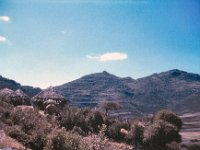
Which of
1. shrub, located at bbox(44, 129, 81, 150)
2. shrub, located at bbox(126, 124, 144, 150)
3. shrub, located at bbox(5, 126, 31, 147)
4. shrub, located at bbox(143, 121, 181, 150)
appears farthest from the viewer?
shrub, located at bbox(126, 124, 144, 150)

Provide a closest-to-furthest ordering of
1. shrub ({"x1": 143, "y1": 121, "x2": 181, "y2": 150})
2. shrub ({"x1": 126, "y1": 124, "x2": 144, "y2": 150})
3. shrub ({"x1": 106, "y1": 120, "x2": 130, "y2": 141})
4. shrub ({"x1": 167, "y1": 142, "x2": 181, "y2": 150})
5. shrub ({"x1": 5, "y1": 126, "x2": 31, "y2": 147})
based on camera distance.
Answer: shrub ({"x1": 5, "y1": 126, "x2": 31, "y2": 147}) → shrub ({"x1": 167, "y1": 142, "x2": 181, "y2": 150}) → shrub ({"x1": 143, "y1": 121, "x2": 181, "y2": 150}) → shrub ({"x1": 126, "y1": 124, "x2": 144, "y2": 150}) → shrub ({"x1": 106, "y1": 120, "x2": 130, "y2": 141})

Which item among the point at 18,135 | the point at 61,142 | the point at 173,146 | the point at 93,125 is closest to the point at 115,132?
the point at 93,125

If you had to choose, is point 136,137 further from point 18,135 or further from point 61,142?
point 61,142

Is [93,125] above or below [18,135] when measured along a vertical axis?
above

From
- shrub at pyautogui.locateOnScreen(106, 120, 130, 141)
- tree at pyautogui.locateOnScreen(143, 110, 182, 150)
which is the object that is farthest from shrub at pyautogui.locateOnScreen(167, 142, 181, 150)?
shrub at pyautogui.locateOnScreen(106, 120, 130, 141)

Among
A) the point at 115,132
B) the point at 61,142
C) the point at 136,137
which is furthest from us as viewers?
the point at 115,132

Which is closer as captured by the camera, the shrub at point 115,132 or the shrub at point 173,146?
the shrub at point 173,146

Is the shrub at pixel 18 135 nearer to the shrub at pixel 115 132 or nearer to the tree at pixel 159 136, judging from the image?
the shrub at pixel 115 132

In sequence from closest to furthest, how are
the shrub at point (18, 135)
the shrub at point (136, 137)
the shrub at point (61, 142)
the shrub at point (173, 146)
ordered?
the shrub at point (61, 142), the shrub at point (18, 135), the shrub at point (173, 146), the shrub at point (136, 137)

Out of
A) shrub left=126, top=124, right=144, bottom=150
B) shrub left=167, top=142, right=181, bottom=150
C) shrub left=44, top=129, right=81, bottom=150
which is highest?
shrub left=44, top=129, right=81, bottom=150

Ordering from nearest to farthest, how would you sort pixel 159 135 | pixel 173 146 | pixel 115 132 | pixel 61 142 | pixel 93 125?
pixel 61 142, pixel 173 146, pixel 159 135, pixel 115 132, pixel 93 125

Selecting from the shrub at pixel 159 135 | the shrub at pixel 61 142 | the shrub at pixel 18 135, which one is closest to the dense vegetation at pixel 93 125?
the shrub at pixel 159 135

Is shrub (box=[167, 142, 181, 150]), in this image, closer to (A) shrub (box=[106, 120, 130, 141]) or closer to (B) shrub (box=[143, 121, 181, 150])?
(B) shrub (box=[143, 121, 181, 150])

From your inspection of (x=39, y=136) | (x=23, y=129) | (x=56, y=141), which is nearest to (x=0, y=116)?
(x=23, y=129)
